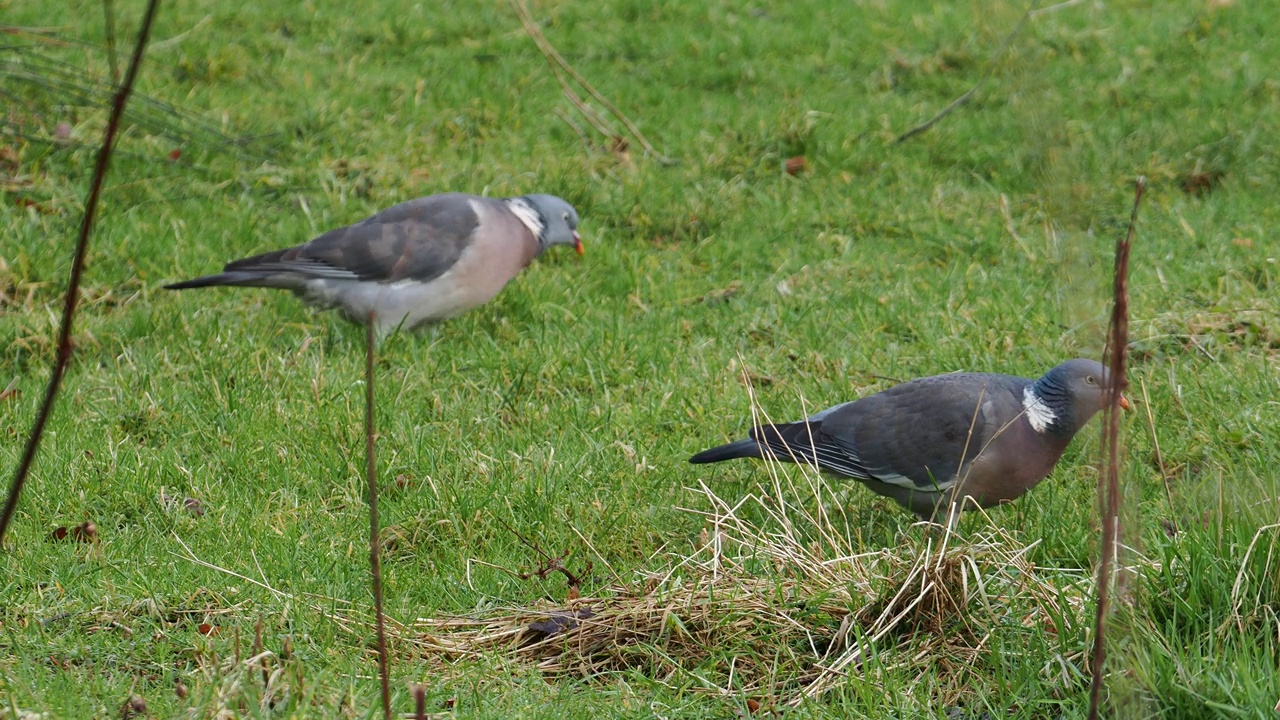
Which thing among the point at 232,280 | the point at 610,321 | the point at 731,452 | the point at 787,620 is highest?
the point at 787,620

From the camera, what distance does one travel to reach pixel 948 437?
13.2 ft

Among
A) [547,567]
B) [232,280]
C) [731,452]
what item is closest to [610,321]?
[232,280]

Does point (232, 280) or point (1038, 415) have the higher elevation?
point (1038, 415)

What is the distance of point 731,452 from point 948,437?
2.20 ft

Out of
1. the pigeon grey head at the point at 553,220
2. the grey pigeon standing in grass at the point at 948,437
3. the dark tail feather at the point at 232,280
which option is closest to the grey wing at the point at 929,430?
the grey pigeon standing in grass at the point at 948,437

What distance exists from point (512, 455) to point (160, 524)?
109cm

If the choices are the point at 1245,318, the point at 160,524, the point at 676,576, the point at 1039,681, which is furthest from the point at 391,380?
the point at 1245,318

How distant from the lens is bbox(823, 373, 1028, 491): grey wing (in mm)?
4000

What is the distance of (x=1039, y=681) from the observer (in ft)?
9.09

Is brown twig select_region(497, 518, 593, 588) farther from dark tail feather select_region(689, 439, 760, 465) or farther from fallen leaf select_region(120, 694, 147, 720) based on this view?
fallen leaf select_region(120, 694, 147, 720)

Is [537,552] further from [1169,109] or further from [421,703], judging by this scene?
[1169,109]

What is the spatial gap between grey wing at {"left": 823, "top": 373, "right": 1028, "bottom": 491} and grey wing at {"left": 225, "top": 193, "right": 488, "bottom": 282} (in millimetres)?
2198

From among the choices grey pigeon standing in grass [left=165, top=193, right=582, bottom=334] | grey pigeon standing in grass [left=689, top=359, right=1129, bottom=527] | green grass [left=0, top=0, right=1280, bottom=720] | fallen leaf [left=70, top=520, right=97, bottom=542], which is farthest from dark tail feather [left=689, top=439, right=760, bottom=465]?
grey pigeon standing in grass [left=165, top=193, right=582, bottom=334]

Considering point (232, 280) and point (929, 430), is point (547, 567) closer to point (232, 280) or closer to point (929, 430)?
point (929, 430)
